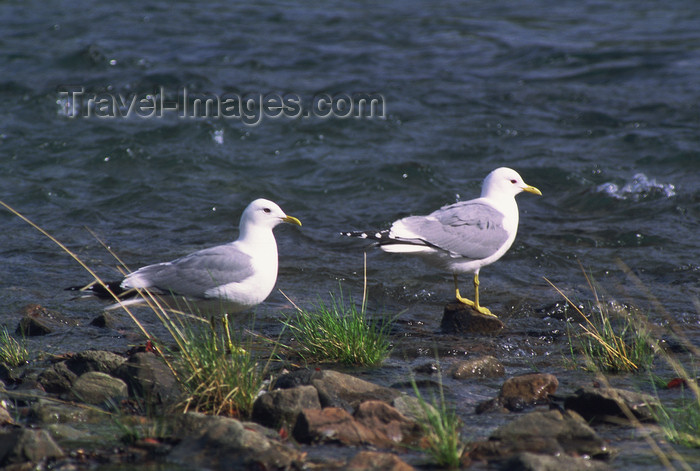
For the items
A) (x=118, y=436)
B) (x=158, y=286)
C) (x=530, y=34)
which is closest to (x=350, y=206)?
(x=158, y=286)

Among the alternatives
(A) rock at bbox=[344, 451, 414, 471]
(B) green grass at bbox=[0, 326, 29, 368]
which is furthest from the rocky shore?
(B) green grass at bbox=[0, 326, 29, 368]

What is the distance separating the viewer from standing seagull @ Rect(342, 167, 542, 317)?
23.3ft

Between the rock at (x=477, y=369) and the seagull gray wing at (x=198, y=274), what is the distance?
1564mm

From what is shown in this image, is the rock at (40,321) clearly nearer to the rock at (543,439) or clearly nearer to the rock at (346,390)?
the rock at (346,390)

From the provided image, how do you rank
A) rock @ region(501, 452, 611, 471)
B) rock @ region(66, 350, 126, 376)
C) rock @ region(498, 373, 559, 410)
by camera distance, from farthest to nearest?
rock @ region(66, 350, 126, 376) < rock @ region(498, 373, 559, 410) < rock @ region(501, 452, 611, 471)

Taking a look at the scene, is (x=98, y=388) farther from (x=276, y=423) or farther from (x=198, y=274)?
(x=198, y=274)

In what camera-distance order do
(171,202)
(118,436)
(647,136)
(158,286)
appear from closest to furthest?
1. (118,436)
2. (158,286)
3. (171,202)
4. (647,136)

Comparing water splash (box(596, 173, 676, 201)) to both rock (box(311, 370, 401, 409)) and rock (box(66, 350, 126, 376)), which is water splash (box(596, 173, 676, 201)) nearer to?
rock (box(311, 370, 401, 409))

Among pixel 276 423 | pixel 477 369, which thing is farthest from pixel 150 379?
pixel 477 369

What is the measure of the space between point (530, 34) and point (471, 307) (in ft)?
39.9

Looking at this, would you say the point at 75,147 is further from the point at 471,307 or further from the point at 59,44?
the point at 471,307

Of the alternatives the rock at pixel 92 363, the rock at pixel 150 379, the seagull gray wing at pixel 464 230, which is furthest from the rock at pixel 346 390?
the seagull gray wing at pixel 464 230

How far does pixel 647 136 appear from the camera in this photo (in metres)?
12.3

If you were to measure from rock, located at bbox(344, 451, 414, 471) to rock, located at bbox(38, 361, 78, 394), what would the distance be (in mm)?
2017
